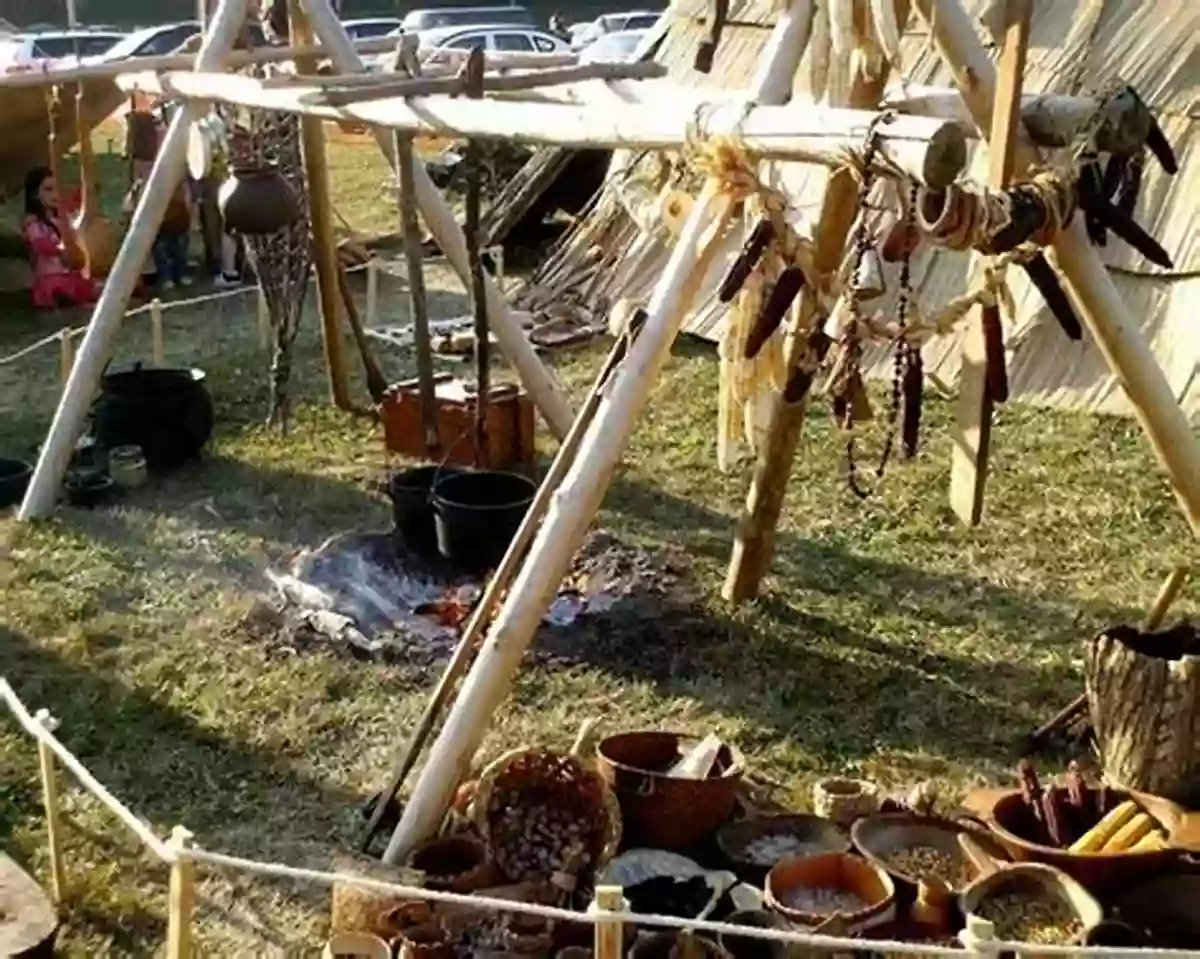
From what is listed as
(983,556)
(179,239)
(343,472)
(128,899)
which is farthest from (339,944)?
(179,239)

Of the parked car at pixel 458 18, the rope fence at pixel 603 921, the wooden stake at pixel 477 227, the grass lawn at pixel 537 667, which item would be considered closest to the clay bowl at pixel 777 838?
the grass lawn at pixel 537 667

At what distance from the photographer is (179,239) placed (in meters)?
14.4

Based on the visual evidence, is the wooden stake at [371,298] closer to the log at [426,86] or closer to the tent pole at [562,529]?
the log at [426,86]

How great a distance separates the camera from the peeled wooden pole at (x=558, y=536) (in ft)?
17.0

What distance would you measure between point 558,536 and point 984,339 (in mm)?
1450

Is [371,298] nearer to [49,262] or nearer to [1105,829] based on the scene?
[49,262]

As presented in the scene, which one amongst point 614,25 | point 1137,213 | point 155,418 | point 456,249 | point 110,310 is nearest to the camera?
point 110,310

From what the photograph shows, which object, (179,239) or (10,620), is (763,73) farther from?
(179,239)

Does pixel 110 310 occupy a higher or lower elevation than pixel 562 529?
lower

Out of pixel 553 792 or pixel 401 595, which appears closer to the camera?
pixel 553 792

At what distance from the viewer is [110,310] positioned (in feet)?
27.7

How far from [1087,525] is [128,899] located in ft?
17.1

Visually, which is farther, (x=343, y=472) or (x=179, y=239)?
(x=179, y=239)

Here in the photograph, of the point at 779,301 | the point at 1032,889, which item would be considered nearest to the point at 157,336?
the point at 779,301
